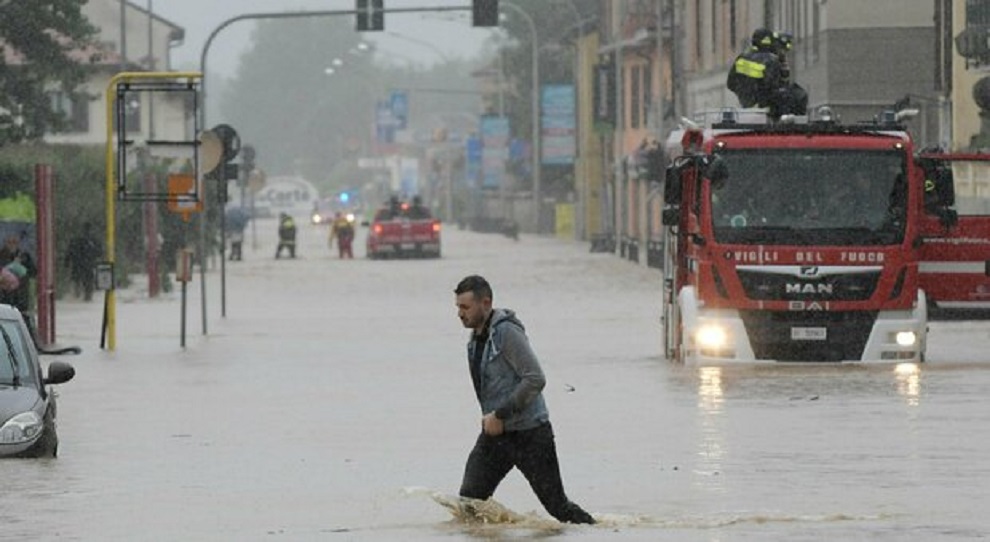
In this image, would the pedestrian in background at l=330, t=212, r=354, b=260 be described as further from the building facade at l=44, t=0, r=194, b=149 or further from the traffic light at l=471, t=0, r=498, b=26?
the traffic light at l=471, t=0, r=498, b=26

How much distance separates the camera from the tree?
66.3m

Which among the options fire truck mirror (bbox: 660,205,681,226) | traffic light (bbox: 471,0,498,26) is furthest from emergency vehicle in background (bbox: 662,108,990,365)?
traffic light (bbox: 471,0,498,26)

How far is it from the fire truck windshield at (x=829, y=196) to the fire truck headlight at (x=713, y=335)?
1.07 metres

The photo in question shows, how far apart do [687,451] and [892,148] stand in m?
10.00

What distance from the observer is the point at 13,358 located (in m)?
20.9

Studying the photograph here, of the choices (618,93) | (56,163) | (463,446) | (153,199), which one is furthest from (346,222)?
(463,446)

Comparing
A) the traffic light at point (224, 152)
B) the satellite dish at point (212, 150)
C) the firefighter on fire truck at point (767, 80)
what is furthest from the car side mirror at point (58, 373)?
the traffic light at point (224, 152)

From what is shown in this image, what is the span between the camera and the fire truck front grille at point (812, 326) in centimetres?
3098

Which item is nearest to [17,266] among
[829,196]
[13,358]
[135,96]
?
[829,196]

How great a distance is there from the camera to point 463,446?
22.2 metres

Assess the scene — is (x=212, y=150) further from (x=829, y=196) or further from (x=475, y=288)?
(x=475, y=288)

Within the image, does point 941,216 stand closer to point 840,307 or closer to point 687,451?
point 840,307

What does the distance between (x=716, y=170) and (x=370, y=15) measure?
31548 mm

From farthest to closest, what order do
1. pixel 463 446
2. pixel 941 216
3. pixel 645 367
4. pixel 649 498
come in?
pixel 645 367, pixel 941 216, pixel 463 446, pixel 649 498
